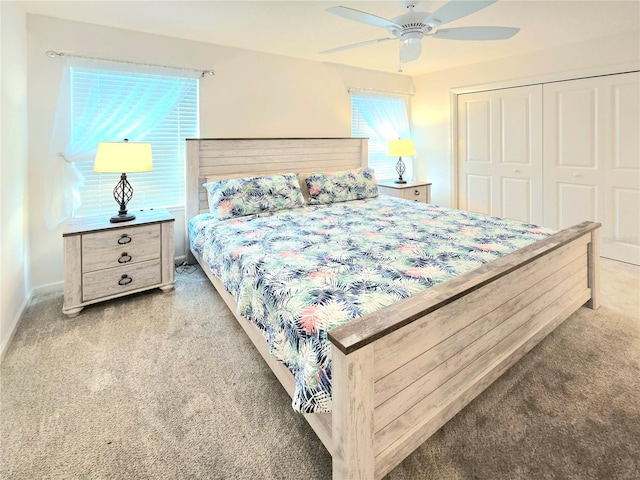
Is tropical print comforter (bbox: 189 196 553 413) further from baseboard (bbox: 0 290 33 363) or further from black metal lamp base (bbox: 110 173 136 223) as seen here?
baseboard (bbox: 0 290 33 363)

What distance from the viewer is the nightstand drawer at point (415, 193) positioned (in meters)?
4.56

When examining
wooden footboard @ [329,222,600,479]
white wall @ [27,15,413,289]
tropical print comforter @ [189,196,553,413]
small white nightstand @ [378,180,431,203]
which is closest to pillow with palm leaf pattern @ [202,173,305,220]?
tropical print comforter @ [189,196,553,413]

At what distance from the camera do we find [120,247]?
8.85ft

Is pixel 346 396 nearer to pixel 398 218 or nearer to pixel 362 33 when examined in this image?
pixel 398 218

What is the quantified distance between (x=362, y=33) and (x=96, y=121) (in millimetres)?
2428

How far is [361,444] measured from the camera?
3.66 feet

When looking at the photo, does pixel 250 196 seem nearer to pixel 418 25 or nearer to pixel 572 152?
pixel 418 25

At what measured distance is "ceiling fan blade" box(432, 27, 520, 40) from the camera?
212cm

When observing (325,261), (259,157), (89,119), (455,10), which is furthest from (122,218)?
(455,10)

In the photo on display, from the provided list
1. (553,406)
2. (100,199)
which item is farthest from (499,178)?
(100,199)

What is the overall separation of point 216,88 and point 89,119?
3.85ft

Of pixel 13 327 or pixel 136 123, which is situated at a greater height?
pixel 136 123

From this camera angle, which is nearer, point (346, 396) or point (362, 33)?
point (346, 396)

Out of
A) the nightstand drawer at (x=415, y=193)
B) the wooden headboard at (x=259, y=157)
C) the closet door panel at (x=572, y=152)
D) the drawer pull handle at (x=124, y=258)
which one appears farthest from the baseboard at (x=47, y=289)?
the closet door panel at (x=572, y=152)
